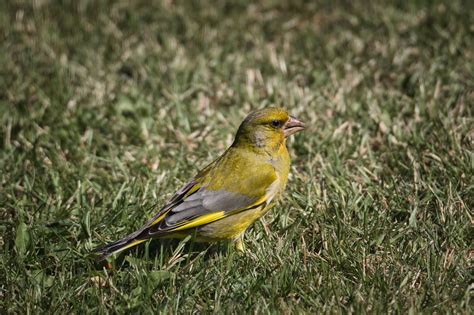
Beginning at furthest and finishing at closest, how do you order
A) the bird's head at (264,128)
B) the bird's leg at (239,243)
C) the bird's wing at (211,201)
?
the bird's head at (264,128)
the bird's leg at (239,243)
the bird's wing at (211,201)

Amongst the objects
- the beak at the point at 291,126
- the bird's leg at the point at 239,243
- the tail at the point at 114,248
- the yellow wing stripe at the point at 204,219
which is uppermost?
the beak at the point at 291,126

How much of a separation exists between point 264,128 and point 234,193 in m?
0.54

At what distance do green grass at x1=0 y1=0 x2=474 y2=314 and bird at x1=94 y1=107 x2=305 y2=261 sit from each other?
0.17m

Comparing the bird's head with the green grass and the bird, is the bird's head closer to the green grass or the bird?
the bird

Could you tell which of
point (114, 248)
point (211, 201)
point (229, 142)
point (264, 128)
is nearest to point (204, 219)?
point (211, 201)

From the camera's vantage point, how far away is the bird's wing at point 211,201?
442 centimetres

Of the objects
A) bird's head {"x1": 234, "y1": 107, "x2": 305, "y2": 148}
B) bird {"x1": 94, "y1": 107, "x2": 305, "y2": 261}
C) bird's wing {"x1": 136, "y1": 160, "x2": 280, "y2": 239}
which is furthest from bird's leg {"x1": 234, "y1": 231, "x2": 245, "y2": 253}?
bird's head {"x1": 234, "y1": 107, "x2": 305, "y2": 148}

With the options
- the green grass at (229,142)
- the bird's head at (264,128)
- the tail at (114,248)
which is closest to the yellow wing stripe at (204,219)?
the green grass at (229,142)

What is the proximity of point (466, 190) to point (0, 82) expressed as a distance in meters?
4.48

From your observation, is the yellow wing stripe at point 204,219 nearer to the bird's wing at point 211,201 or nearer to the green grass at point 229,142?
the bird's wing at point 211,201

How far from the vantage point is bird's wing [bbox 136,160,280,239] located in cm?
442

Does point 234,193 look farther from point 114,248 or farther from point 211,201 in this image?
point 114,248

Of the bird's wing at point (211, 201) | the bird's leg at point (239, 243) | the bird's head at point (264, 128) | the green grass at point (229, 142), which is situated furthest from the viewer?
the bird's head at point (264, 128)

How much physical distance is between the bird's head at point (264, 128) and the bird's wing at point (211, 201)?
0.19 m
